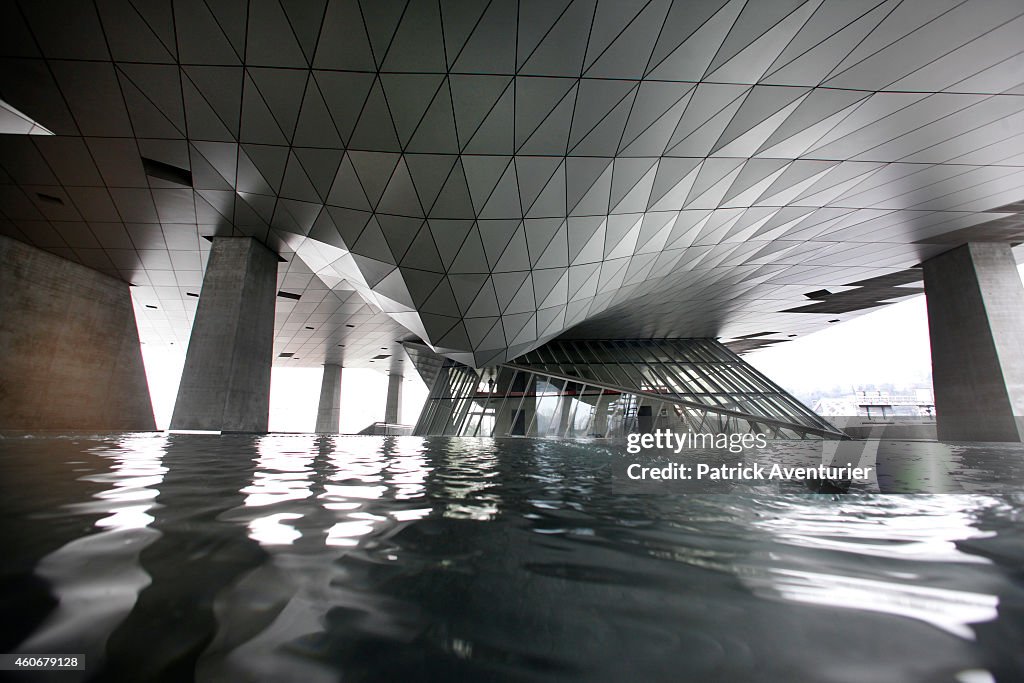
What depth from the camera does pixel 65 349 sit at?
800 inches

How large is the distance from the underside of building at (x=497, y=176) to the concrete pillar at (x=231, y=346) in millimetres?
91

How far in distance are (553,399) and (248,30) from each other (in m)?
18.5

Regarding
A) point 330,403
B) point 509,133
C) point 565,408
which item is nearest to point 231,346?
point 509,133

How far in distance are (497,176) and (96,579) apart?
44.5ft

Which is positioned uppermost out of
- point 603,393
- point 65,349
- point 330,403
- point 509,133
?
point 509,133

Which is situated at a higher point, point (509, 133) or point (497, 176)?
point (509, 133)

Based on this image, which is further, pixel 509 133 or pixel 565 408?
pixel 565 408

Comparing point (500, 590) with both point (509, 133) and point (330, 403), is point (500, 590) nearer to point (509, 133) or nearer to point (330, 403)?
point (509, 133)

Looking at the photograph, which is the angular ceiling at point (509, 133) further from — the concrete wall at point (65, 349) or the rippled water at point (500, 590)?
the rippled water at point (500, 590)

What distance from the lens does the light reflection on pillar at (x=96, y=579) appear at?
3.30 feet

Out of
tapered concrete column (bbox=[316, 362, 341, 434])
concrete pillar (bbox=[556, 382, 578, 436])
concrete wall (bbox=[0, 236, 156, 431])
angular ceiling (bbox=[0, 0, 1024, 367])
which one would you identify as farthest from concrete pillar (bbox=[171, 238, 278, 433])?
tapered concrete column (bbox=[316, 362, 341, 434])

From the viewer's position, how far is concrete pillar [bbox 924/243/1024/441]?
19422 millimetres

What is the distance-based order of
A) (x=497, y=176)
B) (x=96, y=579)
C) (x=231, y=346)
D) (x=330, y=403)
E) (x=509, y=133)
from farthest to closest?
1. (x=330, y=403)
2. (x=231, y=346)
3. (x=497, y=176)
4. (x=509, y=133)
5. (x=96, y=579)

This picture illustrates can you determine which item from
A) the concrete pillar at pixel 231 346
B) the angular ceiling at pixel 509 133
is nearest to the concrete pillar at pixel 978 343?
the angular ceiling at pixel 509 133
